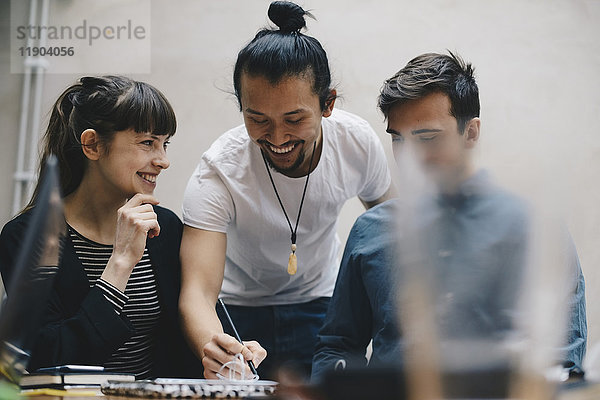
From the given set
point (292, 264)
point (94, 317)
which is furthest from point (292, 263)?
point (94, 317)

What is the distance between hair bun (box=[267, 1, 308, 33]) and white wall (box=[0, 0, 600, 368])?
106 cm

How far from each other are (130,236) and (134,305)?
15 cm

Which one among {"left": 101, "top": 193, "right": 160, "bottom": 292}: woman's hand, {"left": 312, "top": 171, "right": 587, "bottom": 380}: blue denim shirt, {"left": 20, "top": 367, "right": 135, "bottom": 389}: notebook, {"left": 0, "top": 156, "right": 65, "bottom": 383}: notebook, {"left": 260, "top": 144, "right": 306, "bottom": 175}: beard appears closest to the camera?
{"left": 312, "top": 171, "right": 587, "bottom": 380}: blue denim shirt

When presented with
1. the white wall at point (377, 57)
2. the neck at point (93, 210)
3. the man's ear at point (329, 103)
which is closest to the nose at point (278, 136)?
the man's ear at point (329, 103)

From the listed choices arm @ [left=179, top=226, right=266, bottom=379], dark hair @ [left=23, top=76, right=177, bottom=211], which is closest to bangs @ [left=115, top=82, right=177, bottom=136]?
dark hair @ [left=23, top=76, right=177, bottom=211]

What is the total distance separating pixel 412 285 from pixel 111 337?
90 centimetres

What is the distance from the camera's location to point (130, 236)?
4.30ft

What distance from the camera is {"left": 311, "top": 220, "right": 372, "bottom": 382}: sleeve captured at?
130 cm

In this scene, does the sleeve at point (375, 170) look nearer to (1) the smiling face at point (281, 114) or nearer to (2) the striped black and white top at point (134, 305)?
(1) the smiling face at point (281, 114)

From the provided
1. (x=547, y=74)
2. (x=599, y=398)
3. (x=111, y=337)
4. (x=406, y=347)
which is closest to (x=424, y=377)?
(x=406, y=347)

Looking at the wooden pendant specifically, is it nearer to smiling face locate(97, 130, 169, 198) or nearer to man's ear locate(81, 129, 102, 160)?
smiling face locate(97, 130, 169, 198)

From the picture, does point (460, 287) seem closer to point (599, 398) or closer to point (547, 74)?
point (599, 398)

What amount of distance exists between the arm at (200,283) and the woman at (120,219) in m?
0.04

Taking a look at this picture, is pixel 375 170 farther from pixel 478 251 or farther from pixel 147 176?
pixel 478 251
